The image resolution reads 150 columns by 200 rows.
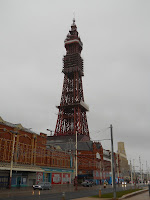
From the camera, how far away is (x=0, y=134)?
39.8m

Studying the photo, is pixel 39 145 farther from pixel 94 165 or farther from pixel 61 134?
pixel 61 134

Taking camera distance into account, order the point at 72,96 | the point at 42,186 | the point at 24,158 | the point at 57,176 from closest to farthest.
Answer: the point at 42,186 → the point at 24,158 → the point at 57,176 → the point at 72,96

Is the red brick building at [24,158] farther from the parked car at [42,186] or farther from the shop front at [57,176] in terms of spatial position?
the parked car at [42,186]

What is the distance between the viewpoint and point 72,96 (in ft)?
313

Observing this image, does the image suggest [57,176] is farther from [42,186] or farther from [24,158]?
[42,186]

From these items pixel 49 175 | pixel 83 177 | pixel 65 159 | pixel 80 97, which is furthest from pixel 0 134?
pixel 80 97

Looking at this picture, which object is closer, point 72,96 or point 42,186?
point 42,186

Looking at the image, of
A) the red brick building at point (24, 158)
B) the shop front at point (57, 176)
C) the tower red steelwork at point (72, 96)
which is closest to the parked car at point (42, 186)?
the red brick building at point (24, 158)

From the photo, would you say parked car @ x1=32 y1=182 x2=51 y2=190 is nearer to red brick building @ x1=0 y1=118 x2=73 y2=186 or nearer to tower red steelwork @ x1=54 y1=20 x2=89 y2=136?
red brick building @ x1=0 y1=118 x2=73 y2=186

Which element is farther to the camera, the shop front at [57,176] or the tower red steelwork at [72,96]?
the tower red steelwork at [72,96]

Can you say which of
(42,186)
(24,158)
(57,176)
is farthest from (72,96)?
(42,186)

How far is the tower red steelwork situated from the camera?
8838cm

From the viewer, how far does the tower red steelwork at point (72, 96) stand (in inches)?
3479

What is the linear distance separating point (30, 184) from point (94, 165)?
2994 centimetres
